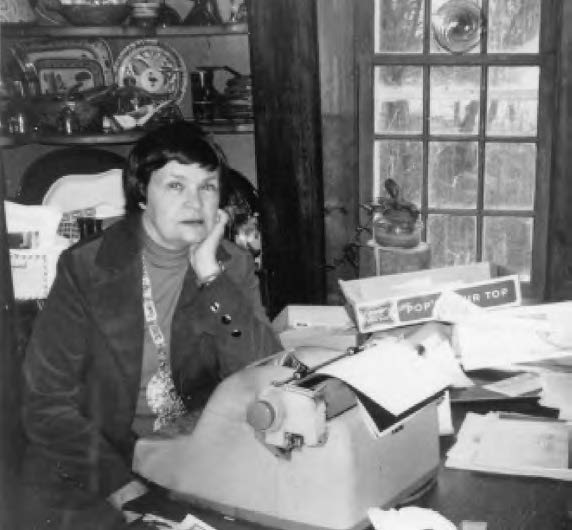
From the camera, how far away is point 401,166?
397 centimetres

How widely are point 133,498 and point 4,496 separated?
38 cm

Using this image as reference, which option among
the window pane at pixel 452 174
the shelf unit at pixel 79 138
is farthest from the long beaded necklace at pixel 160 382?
the window pane at pixel 452 174

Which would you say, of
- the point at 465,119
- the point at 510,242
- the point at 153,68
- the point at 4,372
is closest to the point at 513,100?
the point at 465,119

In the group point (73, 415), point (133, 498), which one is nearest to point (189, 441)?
Answer: point (133, 498)

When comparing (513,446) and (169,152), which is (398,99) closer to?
(169,152)

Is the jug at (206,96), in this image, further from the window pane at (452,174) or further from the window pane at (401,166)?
the window pane at (452,174)

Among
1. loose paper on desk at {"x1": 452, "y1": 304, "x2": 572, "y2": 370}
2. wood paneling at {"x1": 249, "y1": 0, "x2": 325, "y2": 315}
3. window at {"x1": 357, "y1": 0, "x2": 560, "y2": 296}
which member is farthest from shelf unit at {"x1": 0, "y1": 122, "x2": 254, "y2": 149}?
loose paper on desk at {"x1": 452, "y1": 304, "x2": 572, "y2": 370}

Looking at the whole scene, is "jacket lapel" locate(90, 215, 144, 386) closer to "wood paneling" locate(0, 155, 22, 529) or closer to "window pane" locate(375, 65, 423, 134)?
"wood paneling" locate(0, 155, 22, 529)

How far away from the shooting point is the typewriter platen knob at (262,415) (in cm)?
146

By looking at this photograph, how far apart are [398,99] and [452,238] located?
2.23 ft

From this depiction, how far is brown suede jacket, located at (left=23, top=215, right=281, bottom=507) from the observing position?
2.14 meters

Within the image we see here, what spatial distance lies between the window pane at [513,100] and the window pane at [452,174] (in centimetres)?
16

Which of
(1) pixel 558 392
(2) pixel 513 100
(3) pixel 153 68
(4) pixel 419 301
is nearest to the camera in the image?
(1) pixel 558 392

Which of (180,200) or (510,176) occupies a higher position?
(180,200)
